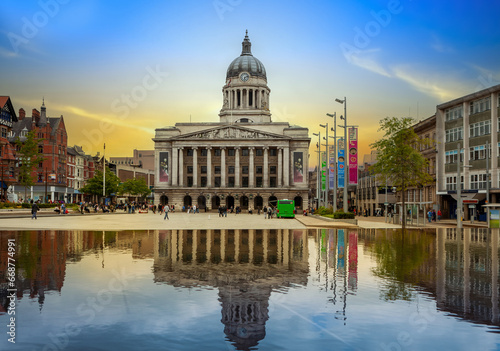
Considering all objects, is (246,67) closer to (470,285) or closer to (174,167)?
(174,167)

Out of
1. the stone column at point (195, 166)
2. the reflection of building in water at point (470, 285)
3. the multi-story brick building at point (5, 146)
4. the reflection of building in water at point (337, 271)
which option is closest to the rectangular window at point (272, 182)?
the stone column at point (195, 166)

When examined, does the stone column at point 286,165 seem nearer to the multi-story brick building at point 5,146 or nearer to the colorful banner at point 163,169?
the colorful banner at point 163,169

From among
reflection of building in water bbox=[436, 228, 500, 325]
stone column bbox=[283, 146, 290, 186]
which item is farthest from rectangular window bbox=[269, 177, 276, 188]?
reflection of building in water bbox=[436, 228, 500, 325]

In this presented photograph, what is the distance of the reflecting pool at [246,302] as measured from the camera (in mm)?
7781

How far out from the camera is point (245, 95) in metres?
141

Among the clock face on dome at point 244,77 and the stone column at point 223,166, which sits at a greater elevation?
the clock face on dome at point 244,77

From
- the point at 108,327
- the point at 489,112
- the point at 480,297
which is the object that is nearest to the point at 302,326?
the point at 108,327

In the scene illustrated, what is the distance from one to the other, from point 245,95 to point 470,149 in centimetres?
8616

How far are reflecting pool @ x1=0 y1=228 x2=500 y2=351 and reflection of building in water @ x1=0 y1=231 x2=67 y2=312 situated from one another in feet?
0.16

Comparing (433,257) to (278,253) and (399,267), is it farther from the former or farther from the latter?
(278,253)

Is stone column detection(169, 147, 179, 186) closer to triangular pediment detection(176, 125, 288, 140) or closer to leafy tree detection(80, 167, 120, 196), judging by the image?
triangular pediment detection(176, 125, 288, 140)

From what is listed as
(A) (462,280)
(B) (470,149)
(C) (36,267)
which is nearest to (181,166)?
(B) (470,149)

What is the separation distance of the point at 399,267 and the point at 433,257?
3.92 m

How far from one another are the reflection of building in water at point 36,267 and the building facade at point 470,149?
4453 centimetres
